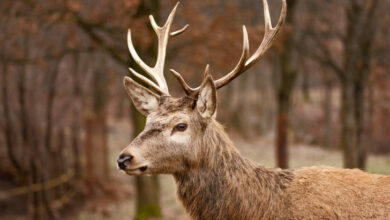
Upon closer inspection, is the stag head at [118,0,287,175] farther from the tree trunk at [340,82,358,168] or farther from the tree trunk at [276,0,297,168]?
the tree trunk at [276,0,297,168]

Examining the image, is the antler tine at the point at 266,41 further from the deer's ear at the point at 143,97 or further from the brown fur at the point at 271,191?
the deer's ear at the point at 143,97

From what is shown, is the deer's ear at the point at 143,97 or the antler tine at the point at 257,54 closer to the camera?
the antler tine at the point at 257,54

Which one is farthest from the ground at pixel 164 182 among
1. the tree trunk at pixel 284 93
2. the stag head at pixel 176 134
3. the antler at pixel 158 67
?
the tree trunk at pixel 284 93

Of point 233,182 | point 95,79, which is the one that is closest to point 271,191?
point 233,182

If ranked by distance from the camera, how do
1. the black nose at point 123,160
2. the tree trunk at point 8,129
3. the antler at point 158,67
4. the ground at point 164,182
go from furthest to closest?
the ground at point 164,182 → the tree trunk at point 8,129 → the antler at point 158,67 → the black nose at point 123,160

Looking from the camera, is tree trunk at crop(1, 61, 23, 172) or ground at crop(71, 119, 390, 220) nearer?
tree trunk at crop(1, 61, 23, 172)

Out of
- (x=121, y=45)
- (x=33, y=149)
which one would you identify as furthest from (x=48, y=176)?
(x=121, y=45)

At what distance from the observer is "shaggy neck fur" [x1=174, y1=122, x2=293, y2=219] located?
4707 millimetres

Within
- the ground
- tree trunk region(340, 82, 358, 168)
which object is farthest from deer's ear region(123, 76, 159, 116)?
tree trunk region(340, 82, 358, 168)

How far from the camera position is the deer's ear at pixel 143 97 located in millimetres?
5074

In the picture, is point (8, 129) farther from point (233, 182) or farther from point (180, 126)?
point (233, 182)

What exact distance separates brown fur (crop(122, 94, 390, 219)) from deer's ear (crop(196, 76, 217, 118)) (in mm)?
78

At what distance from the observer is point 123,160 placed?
14.3 feet

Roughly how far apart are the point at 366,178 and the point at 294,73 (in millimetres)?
9549
